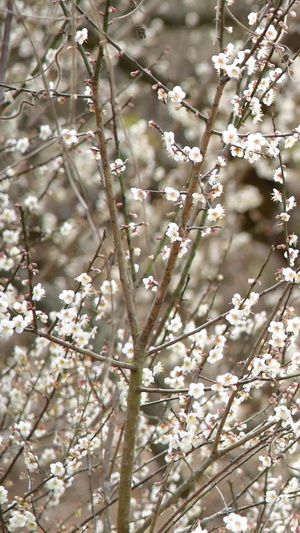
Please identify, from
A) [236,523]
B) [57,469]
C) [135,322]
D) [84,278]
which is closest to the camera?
[236,523]

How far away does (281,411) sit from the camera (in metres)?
2.22

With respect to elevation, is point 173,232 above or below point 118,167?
below

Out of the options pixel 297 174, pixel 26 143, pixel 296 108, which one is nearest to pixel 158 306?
pixel 26 143

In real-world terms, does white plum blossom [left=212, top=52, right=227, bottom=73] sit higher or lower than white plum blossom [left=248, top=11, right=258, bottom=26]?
lower

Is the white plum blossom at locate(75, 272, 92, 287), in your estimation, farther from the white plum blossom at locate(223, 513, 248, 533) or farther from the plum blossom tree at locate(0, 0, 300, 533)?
the white plum blossom at locate(223, 513, 248, 533)

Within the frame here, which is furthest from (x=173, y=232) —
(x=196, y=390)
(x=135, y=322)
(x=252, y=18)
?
(x=252, y=18)

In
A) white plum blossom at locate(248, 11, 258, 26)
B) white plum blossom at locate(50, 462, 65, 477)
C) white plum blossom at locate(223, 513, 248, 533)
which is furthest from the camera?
white plum blossom at locate(50, 462, 65, 477)

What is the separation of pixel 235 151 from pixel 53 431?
5.37ft

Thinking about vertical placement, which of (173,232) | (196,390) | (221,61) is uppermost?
(221,61)

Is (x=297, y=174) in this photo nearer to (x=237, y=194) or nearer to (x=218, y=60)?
(x=237, y=194)

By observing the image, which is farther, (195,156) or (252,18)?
(252,18)

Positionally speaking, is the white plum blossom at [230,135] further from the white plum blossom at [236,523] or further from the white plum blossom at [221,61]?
the white plum blossom at [236,523]

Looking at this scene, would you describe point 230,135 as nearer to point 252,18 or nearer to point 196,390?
point 252,18

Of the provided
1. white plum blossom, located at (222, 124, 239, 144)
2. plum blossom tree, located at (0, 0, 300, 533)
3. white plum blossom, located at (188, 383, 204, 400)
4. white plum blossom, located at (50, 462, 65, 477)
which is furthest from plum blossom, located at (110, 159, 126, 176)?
white plum blossom, located at (50, 462, 65, 477)
